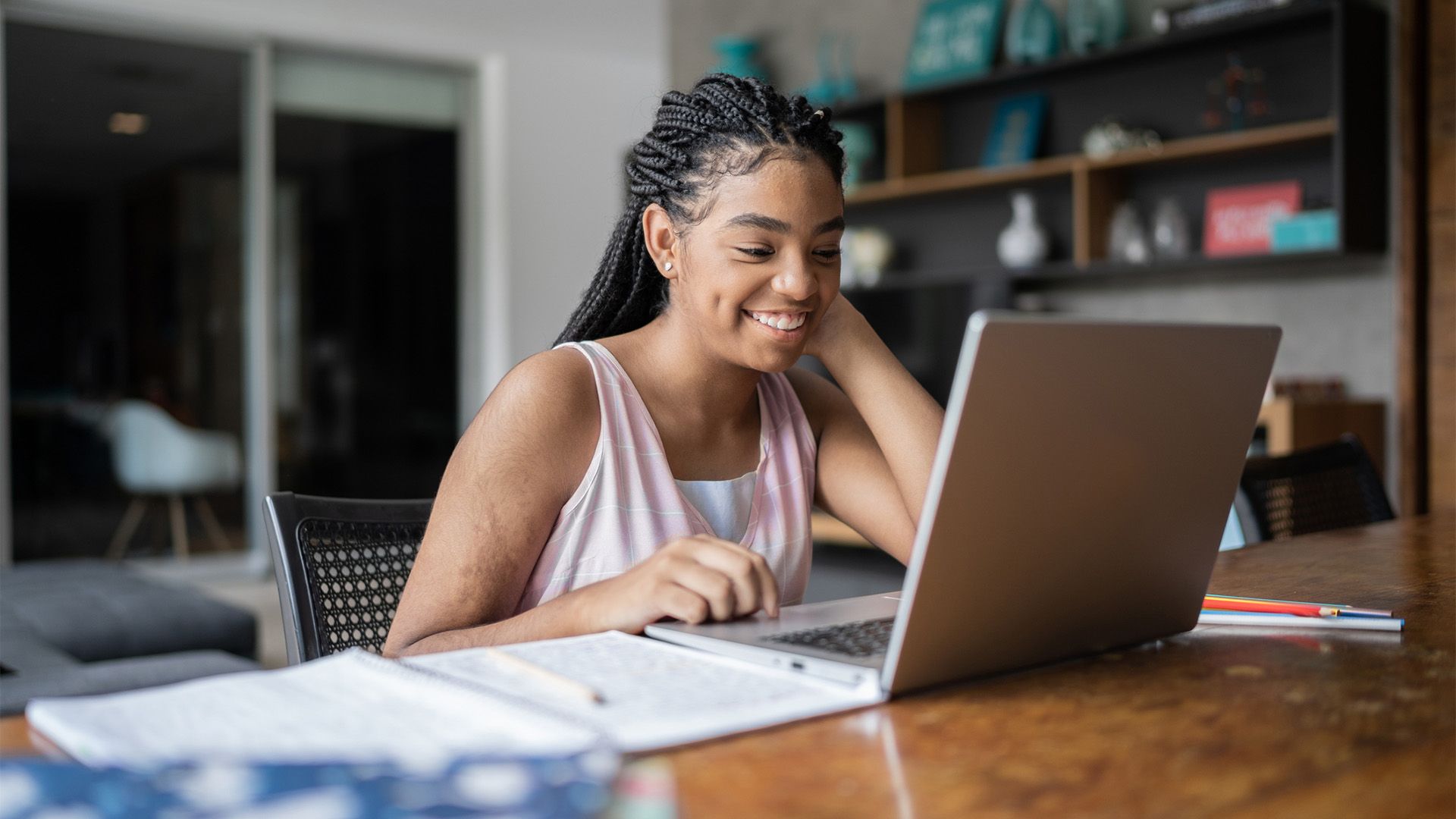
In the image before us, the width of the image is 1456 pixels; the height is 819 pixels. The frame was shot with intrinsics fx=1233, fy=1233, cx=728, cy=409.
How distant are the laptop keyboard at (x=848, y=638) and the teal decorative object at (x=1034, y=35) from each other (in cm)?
339

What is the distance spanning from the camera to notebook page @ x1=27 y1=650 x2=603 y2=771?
1.72ft

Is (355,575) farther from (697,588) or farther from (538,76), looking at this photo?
(538,76)

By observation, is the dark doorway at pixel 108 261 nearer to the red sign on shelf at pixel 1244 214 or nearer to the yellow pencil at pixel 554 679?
the red sign on shelf at pixel 1244 214

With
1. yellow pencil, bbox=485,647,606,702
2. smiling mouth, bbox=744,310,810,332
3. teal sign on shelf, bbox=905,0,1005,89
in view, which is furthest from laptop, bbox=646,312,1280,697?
teal sign on shelf, bbox=905,0,1005,89

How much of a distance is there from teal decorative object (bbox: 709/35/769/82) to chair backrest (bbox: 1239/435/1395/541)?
3.37 meters

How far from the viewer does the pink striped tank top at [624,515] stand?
45.8 inches

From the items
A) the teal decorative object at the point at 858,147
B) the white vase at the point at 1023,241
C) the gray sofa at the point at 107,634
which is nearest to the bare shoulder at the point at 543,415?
the gray sofa at the point at 107,634

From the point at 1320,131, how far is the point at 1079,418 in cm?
293

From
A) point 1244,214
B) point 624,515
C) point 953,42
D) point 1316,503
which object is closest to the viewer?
point 624,515

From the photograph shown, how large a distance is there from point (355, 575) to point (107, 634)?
171 centimetres

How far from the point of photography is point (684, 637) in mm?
800

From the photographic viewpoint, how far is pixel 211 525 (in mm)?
5508

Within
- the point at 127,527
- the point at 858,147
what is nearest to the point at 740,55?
the point at 858,147

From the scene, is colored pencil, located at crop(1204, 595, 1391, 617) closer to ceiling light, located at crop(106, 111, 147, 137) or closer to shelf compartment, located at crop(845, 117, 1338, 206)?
shelf compartment, located at crop(845, 117, 1338, 206)
